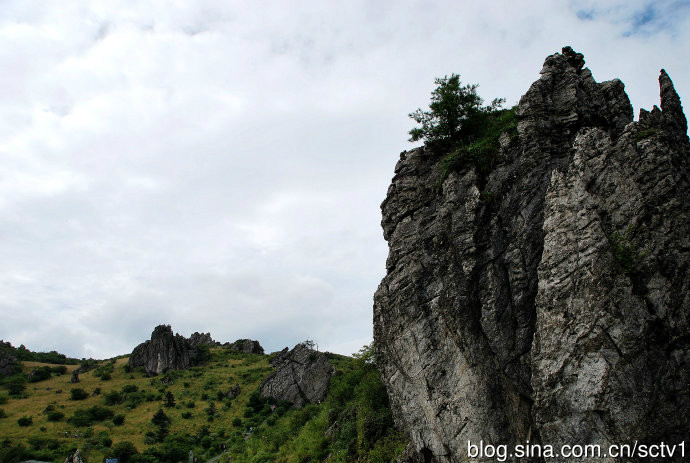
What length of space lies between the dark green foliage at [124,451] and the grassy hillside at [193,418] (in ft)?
0.34

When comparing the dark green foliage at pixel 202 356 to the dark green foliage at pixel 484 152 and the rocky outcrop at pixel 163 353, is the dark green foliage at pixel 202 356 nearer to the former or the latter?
the rocky outcrop at pixel 163 353

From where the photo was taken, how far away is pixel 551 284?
15.3 metres

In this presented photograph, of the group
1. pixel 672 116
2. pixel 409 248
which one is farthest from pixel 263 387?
pixel 672 116

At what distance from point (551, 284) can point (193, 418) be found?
56957mm

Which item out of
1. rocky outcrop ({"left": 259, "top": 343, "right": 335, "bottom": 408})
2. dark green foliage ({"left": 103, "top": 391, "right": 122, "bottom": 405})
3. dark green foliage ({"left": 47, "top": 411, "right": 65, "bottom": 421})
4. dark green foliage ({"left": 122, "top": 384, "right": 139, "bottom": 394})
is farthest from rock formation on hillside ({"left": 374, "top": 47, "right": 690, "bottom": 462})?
dark green foliage ({"left": 122, "top": 384, "right": 139, "bottom": 394})

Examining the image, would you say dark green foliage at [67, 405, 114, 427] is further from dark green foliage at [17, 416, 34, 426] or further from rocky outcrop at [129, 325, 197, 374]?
rocky outcrop at [129, 325, 197, 374]

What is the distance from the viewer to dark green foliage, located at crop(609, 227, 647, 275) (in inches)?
579

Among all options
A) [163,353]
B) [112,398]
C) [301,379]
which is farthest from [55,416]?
[301,379]

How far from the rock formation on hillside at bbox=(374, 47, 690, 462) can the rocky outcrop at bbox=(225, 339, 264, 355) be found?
84602 mm

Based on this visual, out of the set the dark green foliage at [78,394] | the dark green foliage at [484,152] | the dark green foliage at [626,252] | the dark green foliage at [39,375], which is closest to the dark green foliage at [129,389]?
the dark green foliage at [78,394]

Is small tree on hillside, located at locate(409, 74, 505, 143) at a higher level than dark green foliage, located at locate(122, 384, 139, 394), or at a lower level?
higher

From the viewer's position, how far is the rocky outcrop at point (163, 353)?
82.4 metres

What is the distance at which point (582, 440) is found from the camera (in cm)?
1326

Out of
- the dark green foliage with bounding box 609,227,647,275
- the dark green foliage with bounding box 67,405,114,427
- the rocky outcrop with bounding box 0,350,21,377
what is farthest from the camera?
the rocky outcrop with bounding box 0,350,21,377
